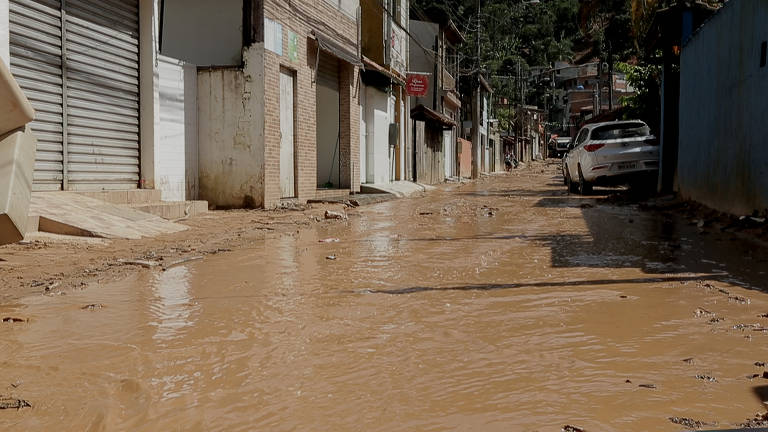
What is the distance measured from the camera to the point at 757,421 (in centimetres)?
241

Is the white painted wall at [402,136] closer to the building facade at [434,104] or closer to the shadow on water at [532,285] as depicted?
the building facade at [434,104]

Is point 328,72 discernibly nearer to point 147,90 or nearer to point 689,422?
point 147,90

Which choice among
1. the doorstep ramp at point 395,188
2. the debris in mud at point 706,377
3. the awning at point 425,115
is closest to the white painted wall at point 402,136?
the awning at point 425,115

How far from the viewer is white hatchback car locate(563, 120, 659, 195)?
1492cm

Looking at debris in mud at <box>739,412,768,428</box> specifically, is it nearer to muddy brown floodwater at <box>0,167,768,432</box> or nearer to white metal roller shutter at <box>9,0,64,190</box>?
muddy brown floodwater at <box>0,167,768,432</box>

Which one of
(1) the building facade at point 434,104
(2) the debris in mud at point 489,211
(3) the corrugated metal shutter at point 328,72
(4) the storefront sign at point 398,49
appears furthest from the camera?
(1) the building facade at point 434,104

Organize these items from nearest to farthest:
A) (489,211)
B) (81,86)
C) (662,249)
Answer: (662,249), (81,86), (489,211)

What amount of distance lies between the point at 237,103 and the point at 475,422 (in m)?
10.9

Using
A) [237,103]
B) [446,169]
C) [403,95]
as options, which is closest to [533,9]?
[446,169]

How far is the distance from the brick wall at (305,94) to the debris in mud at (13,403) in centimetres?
1010

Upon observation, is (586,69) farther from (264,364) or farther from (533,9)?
(264,364)

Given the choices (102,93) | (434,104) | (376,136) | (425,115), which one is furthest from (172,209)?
(434,104)

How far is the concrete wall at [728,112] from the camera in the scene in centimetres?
825

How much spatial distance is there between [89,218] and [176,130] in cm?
424
